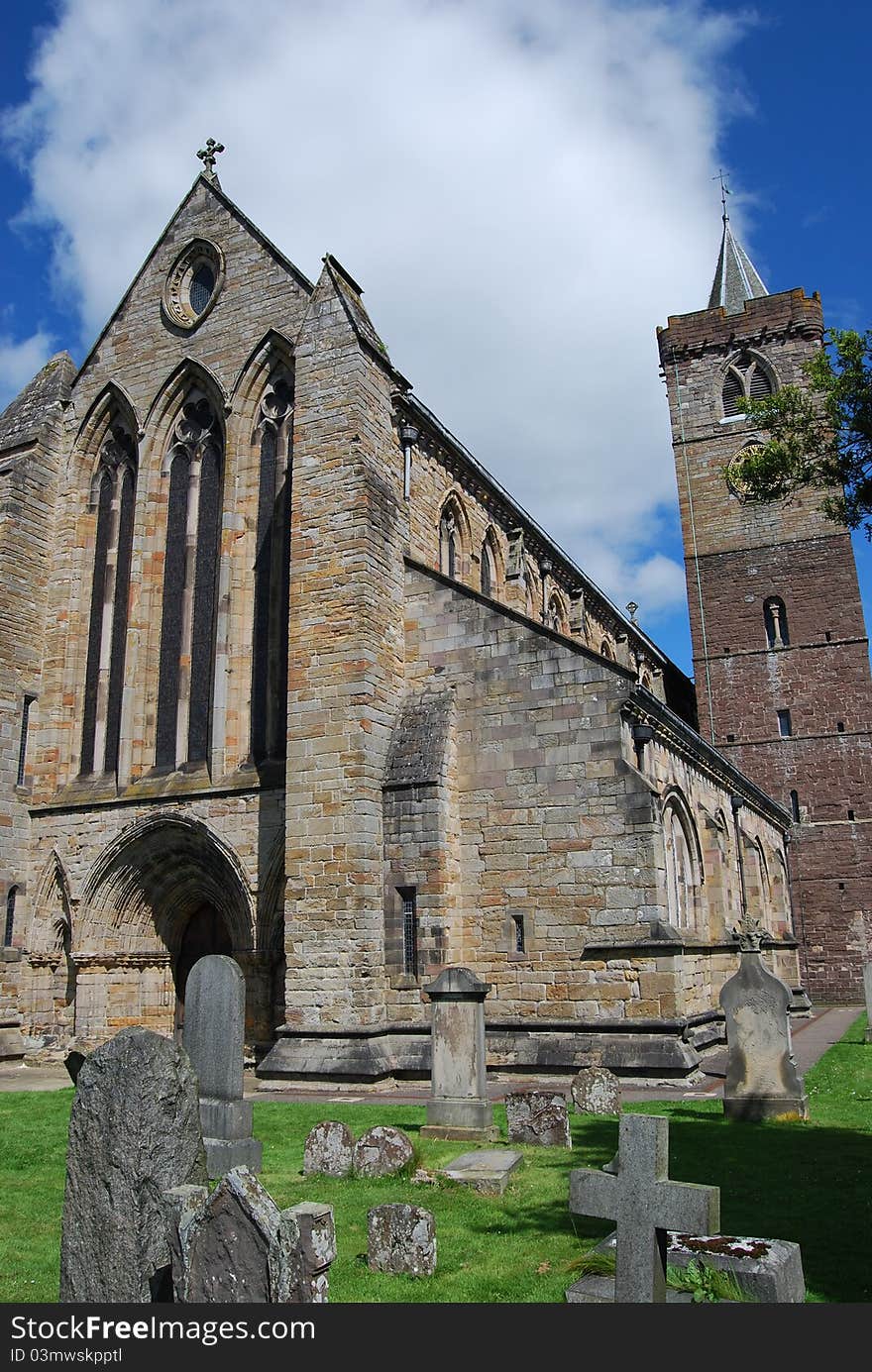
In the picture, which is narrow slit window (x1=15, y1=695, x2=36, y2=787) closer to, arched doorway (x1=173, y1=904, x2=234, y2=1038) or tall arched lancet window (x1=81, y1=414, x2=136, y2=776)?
tall arched lancet window (x1=81, y1=414, x2=136, y2=776)

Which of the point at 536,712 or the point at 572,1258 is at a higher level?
the point at 536,712

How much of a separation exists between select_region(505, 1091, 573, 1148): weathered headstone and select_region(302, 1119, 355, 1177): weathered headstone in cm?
171

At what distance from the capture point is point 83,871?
58.0 ft

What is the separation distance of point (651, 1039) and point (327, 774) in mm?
5648

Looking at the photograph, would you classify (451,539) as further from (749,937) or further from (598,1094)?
(598,1094)

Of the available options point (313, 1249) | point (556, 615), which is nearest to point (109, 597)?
point (556, 615)

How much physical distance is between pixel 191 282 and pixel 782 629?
74.8 ft

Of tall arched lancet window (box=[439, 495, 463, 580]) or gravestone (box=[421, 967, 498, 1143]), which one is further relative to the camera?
tall arched lancet window (box=[439, 495, 463, 580])

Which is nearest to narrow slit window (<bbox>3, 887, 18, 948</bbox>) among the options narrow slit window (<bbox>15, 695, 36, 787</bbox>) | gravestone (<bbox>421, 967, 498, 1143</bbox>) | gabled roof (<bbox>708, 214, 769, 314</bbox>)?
narrow slit window (<bbox>15, 695, 36, 787</bbox>)

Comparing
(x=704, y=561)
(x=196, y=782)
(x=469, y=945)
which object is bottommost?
(x=469, y=945)

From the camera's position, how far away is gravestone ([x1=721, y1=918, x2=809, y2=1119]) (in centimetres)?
1040

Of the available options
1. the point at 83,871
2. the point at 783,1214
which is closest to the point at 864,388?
the point at 783,1214
